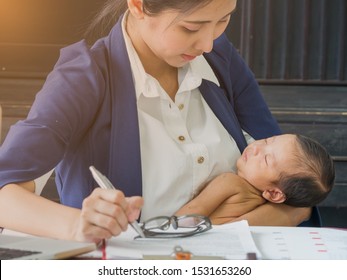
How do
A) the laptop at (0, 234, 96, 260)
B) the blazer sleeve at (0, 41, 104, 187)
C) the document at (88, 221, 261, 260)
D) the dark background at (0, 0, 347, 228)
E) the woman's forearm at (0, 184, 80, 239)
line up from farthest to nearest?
1. the dark background at (0, 0, 347, 228)
2. the blazer sleeve at (0, 41, 104, 187)
3. the woman's forearm at (0, 184, 80, 239)
4. the document at (88, 221, 261, 260)
5. the laptop at (0, 234, 96, 260)

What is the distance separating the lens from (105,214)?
1.45 metres

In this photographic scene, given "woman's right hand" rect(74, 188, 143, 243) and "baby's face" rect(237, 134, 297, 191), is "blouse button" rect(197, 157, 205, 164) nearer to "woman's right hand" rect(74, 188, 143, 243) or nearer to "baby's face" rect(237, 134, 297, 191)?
"baby's face" rect(237, 134, 297, 191)

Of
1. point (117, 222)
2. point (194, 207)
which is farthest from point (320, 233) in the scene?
point (117, 222)

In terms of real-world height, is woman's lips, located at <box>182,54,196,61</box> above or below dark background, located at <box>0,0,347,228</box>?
above

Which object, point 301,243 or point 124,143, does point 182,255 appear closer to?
point 301,243

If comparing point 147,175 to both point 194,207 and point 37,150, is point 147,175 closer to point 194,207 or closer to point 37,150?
point 194,207

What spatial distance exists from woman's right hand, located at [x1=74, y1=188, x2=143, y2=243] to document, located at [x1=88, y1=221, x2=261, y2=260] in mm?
38

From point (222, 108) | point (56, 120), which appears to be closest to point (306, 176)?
point (222, 108)

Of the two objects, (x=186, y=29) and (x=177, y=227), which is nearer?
(x=177, y=227)

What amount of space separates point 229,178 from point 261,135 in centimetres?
23

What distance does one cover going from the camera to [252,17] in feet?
12.5

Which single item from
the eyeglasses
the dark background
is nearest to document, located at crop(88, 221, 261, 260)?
the eyeglasses

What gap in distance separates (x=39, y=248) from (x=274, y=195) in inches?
34.6

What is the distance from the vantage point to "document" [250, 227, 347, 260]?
150 cm
